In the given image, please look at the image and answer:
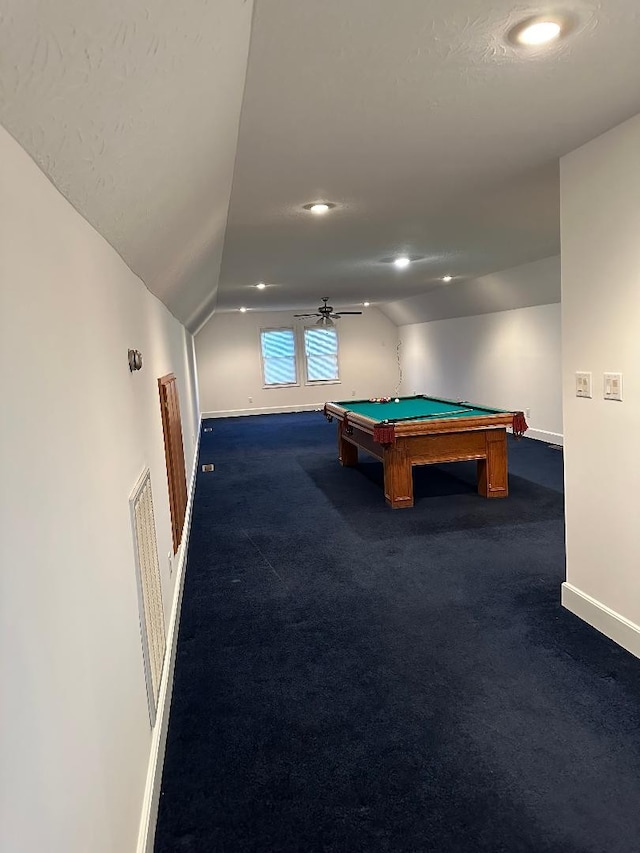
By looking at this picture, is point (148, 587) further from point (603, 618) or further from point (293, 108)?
point (603, 618)

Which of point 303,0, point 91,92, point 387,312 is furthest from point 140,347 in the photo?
point 387,312

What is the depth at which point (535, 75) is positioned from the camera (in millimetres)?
1808

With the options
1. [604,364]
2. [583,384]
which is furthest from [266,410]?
[604,364]

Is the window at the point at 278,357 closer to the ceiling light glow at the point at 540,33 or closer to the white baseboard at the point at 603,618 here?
the white baseboard at the point at 603,618

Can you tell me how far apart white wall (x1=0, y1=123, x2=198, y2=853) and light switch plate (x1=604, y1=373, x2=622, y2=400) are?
2.05 metres

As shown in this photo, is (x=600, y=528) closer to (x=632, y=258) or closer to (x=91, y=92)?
(x=632, y=258)

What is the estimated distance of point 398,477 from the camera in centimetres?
509

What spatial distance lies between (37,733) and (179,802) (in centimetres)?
135

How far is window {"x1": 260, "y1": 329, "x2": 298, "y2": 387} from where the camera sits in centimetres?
1269

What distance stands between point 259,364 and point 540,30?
11.3 meters

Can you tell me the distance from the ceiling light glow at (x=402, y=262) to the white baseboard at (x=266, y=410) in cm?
663

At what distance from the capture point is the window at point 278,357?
1269 cm

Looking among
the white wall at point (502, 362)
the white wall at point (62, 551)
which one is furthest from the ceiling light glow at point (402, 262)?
the white wall at point (62, 551)

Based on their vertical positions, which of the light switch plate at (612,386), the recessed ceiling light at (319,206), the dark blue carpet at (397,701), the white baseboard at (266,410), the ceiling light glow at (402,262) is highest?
the ceiling light glow at (402,262)
